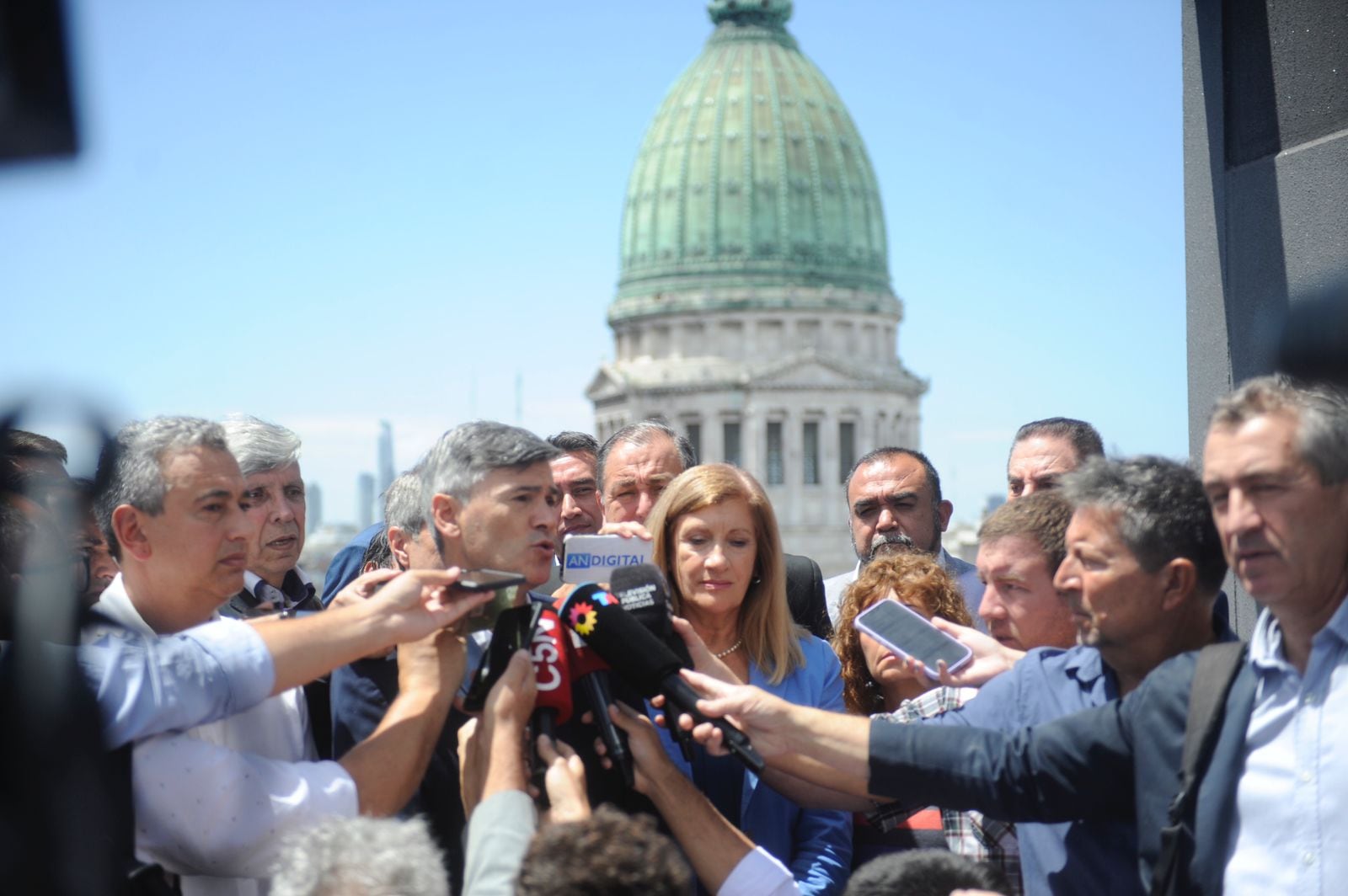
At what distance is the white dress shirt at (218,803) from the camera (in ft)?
11.8

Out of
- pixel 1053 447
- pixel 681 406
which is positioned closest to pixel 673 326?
pixel 681 406

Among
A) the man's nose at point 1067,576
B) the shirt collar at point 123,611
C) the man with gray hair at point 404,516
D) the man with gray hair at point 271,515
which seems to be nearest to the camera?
the man's nose at point 1067,576

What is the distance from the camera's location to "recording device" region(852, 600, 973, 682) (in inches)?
173

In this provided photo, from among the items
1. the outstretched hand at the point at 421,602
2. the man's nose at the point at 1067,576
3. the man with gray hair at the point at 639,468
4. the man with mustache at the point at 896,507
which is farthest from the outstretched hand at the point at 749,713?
the man with mustache at the point at 896,507

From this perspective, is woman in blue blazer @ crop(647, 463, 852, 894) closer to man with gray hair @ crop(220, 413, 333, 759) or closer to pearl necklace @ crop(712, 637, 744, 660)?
pearl necklace @ crop(712, 637, 744, 660)

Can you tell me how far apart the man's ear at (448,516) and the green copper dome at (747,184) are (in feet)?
233

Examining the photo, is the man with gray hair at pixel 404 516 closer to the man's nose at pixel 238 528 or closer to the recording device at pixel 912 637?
the man's nose at pixel 238 528

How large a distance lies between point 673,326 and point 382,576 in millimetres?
73016

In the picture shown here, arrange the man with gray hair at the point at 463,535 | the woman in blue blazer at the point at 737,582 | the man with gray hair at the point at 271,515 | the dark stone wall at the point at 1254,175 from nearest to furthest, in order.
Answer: the man with gray hair at the point at 463,535 < the woman in blue blazer at the point at 737,582 < the dark stone wall at the point at 1254,175 < the man with gray hair at the point at 271,515

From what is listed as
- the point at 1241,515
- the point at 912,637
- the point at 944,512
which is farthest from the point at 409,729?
the point at 944,512

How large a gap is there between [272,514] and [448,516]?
2309 mm

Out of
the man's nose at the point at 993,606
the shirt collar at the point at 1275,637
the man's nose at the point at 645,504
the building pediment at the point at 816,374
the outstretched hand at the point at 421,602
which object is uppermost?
the outstretched hand at the point at 421,602

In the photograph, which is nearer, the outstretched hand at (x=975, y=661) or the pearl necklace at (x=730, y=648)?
the outstretched hand at (x=975, y=661)

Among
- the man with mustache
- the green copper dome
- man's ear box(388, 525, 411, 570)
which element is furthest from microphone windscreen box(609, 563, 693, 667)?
the green copper dome
